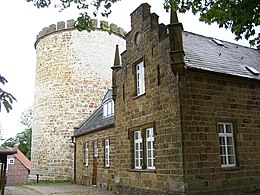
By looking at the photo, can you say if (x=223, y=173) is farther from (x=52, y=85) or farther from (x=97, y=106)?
(x=52, y=85)

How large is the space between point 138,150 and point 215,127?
3.91m

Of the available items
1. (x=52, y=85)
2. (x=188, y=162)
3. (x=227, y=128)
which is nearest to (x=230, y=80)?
(x=227, y=128)

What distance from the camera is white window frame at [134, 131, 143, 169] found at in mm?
13250

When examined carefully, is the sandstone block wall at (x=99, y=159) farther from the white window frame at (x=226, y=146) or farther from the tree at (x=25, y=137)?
the tree at (x=25, y=137)

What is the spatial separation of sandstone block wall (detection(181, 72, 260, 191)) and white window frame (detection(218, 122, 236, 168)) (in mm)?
151

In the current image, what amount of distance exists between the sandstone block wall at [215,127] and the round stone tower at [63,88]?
1572 cm

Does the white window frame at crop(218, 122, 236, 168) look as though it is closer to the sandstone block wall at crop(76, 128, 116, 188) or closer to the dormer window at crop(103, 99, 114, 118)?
→ the sandstone block wall at crop(76, 128, 116, 188)

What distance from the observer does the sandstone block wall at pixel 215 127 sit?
10.3 metres

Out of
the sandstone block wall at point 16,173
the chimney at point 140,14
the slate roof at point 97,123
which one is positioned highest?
the chimney at point 140,14

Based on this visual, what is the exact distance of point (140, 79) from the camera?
13969 mm

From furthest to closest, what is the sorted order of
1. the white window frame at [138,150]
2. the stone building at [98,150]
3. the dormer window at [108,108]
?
the dormer window at [108,108], the stone building at [98,150], the white window frame at [138,150]

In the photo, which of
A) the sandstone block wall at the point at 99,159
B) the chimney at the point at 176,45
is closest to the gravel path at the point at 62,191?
the sandstone block wall at the point at 99,159

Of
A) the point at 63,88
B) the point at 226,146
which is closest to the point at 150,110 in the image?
the point at 226,146

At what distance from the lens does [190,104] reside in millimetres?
10727
